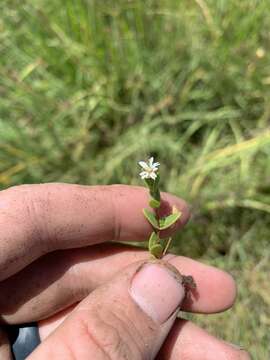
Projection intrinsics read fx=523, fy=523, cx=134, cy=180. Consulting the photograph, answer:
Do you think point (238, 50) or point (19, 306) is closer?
point (19, 306)

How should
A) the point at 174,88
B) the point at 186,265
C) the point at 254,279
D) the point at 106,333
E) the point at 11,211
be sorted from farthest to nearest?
the point at 174,88, the point at 254,279, the point at 186,265, the point at 11,211, the point at 106,333

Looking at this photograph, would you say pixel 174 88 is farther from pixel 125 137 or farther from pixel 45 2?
pixel 45 2

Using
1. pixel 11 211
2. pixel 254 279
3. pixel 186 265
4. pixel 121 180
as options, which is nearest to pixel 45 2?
pixel 121 180

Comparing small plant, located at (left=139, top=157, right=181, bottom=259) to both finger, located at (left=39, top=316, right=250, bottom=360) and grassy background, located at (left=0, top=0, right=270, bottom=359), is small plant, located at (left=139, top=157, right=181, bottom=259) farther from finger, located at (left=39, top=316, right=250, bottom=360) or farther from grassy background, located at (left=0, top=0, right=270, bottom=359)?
grassy background, located at (left=0, top=0, right=270, bottom=359)

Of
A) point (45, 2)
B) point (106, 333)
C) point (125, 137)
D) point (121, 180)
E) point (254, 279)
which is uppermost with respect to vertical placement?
point (45, 2)

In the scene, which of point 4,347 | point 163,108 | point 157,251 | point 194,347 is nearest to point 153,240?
point 157,251

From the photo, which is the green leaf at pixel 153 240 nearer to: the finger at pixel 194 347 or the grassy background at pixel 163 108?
the finger at pixel 194 347

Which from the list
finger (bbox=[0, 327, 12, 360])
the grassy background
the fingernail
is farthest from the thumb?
the grassy background
